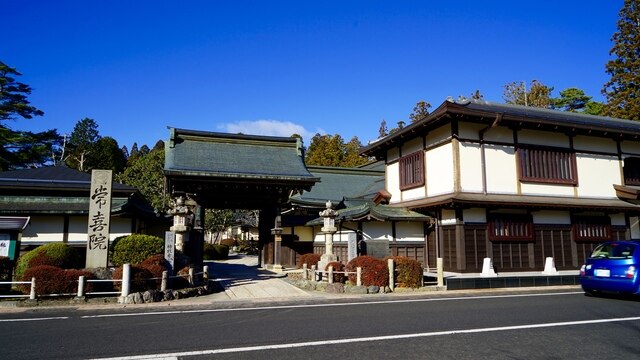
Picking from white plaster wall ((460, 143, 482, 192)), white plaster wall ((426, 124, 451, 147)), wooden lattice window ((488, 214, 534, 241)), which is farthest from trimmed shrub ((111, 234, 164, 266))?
wooden lattice window ((488, 214, 534, 241))

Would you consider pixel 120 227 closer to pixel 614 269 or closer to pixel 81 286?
pixel 81 286

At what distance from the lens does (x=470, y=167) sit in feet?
57.7

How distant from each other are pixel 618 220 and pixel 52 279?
24114mm

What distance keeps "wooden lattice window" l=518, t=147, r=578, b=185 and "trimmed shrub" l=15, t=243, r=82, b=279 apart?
18572 millimetres

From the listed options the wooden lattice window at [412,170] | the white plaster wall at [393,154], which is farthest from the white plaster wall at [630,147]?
the white plaster wall at [393,154]

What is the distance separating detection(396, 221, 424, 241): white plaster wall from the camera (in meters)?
19.4

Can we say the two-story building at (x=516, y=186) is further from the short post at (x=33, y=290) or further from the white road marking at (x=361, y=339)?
the short post at (x=33, y=290)

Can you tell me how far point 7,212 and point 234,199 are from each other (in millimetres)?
10248

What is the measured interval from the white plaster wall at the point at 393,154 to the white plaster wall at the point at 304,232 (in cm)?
638

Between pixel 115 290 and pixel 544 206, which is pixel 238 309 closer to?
pixel 115 290

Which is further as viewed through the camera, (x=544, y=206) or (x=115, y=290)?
(x=544, y=206)

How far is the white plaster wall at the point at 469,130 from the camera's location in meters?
17.8

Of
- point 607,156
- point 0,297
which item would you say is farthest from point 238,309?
point 607,156

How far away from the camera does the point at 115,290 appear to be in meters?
12.5
